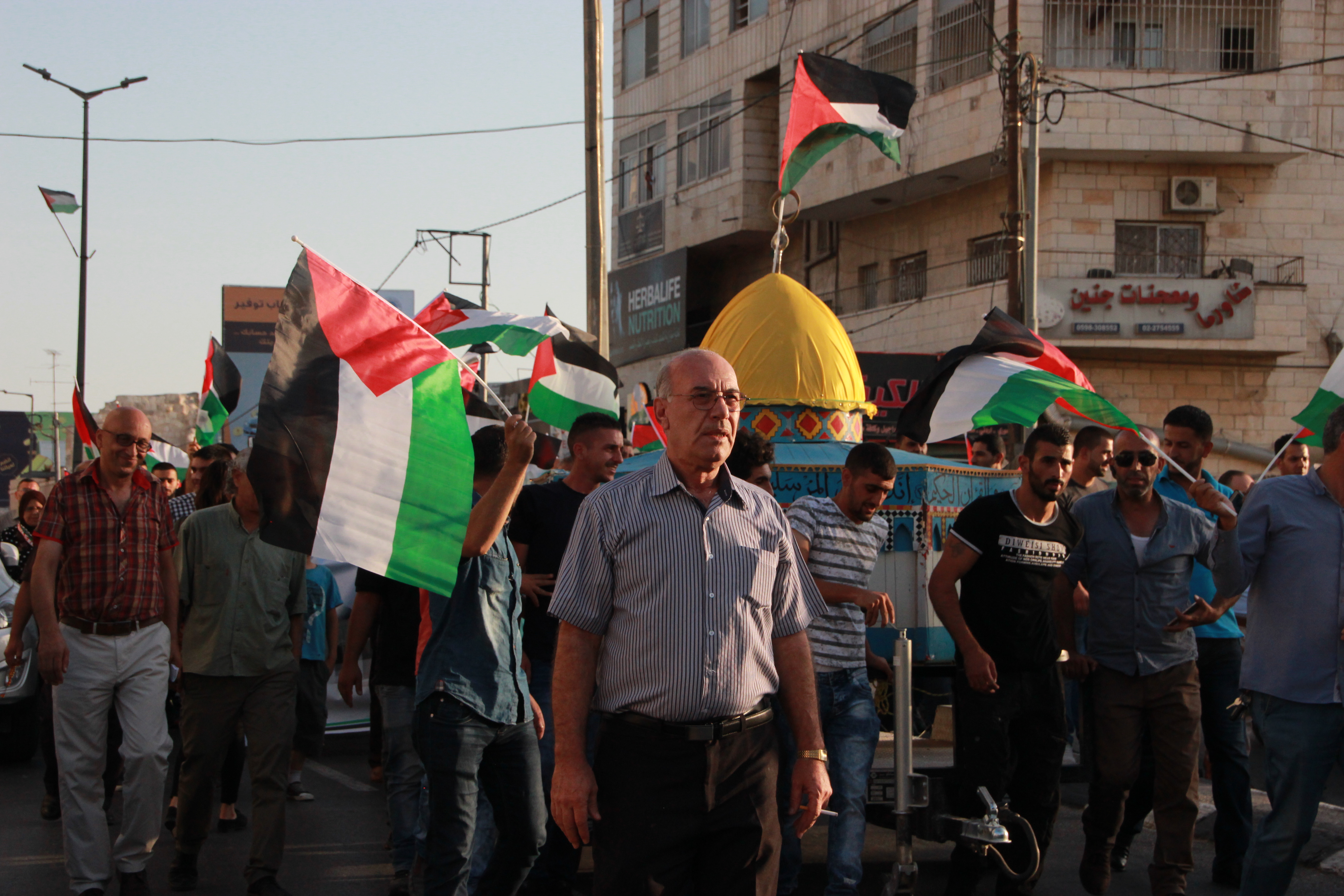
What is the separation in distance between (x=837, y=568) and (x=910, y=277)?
2334 cm

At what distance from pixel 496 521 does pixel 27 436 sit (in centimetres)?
3902

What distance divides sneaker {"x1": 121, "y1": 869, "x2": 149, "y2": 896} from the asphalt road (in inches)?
13.3

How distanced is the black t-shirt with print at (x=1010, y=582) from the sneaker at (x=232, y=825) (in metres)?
3.91

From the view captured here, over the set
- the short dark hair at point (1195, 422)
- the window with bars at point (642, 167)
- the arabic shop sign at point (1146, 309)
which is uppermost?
the window with bars at point (642, 167)

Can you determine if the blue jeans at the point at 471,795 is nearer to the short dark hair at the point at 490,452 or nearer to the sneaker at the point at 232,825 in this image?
the short dark hair at the point at 490,452

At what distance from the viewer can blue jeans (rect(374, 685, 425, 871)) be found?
18.5 ft

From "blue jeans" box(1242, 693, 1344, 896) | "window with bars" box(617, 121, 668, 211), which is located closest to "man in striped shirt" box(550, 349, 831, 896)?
"blue jeans" box(1242, 693, 1344, 896)

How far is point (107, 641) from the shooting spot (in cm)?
585

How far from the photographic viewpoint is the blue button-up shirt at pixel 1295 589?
489cm

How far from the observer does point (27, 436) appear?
39.7m

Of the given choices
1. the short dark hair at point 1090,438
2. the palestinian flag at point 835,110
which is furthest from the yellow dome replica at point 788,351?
the palestinian flag at point 835,110

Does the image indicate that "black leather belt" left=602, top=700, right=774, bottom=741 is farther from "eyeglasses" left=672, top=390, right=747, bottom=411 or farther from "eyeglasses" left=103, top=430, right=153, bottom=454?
"eyeglasses" left=103, top=430, right=153, bottom=454

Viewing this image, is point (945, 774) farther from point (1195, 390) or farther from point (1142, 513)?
point (1195, 390)

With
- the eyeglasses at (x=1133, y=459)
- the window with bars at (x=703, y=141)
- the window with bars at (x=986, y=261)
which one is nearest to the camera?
the eyeglasses at (x=1133, y=459)
